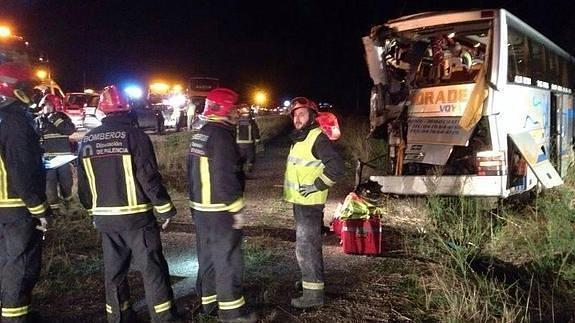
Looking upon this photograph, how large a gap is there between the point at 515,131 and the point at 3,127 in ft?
20.6

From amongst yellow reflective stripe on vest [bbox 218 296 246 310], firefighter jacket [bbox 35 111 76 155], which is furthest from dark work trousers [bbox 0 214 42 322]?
firefighter jacket [bbox 35 111 76 155]

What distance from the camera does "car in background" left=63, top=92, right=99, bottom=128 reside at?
2002 centimetres

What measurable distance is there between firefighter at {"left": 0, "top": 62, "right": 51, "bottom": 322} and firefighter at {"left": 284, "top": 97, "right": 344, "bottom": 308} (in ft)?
6.54

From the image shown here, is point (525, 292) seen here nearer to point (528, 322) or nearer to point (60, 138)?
point (528, 322)

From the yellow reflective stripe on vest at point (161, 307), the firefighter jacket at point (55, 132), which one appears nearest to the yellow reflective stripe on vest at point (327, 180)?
the yellow reflective stripe on vest at point (161, 307)

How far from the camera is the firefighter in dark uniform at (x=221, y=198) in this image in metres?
4.29

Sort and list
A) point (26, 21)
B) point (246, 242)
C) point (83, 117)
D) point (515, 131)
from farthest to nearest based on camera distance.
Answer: point (26, 21) < point (83, 117) < point (515, 131) < point (246, 242)

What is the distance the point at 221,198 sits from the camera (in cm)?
430

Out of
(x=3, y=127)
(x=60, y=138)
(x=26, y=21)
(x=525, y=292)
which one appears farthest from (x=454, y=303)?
(x=26, y=21)

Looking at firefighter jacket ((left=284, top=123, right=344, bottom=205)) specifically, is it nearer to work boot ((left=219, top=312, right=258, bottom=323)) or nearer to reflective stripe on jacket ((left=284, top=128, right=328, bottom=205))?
reflective stripe on jacket ((left=284, top=128, right=328, bottom=205))

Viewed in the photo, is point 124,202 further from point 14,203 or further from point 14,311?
point 14,311

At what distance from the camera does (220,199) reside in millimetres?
4301

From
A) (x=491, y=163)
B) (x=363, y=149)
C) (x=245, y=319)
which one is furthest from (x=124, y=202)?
(x=363, y=149)

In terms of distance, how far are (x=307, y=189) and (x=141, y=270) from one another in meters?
1.46
